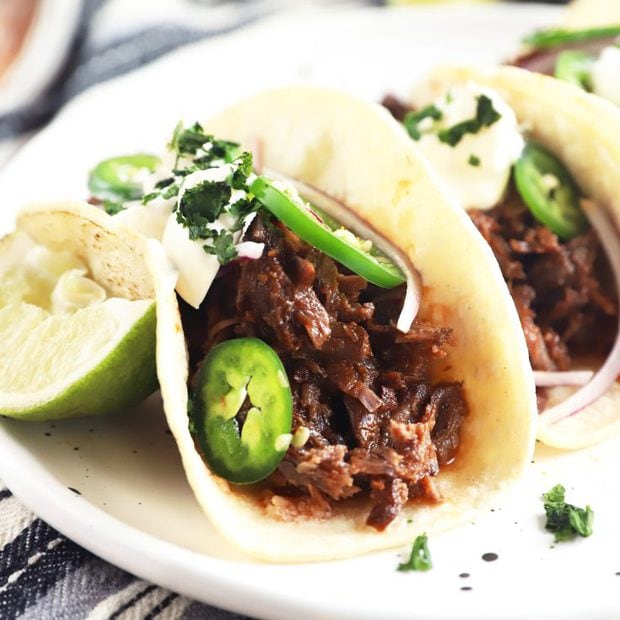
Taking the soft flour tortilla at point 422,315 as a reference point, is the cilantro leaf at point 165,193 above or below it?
above

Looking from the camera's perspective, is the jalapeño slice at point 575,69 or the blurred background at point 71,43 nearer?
the jalapeño slice at point 575,69

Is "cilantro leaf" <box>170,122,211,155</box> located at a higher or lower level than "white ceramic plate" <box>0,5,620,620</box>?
higher

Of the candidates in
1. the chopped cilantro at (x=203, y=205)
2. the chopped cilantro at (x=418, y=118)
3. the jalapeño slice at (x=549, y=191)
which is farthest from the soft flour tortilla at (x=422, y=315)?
the jalapeño slice at (x=549, y=191)

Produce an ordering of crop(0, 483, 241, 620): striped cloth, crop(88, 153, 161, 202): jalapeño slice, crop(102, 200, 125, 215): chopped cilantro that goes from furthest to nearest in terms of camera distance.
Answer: crop(88, 153, 161, 202): jalapeño slice → crop(102, 200, 125, 215): chopped cilantro → crop(0, 483, 241, 620): striped cloth

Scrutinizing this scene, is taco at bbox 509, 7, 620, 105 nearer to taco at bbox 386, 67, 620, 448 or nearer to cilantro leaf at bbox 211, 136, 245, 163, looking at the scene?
taco at bbox 386, 67, 620, 448

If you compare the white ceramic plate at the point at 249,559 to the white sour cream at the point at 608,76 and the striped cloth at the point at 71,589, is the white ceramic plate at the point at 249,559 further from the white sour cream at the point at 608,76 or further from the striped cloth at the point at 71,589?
the white sour cream at the point at 608,76

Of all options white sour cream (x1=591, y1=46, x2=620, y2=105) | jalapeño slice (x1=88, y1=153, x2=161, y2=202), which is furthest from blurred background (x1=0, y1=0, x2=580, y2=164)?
white sour cream (x1=591, y1=46, x2=620, y2=105)

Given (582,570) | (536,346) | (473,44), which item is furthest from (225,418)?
(473,44)
